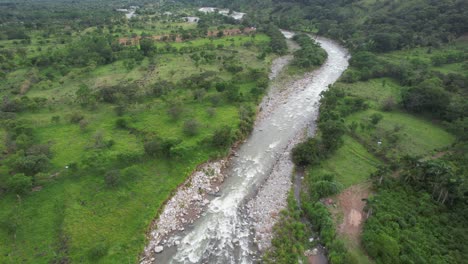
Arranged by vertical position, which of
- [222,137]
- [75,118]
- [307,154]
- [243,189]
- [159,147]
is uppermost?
[307,154]

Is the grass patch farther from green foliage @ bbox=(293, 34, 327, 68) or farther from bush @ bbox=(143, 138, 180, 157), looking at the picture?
bush @ bbox=(143, 138, 180, 157)

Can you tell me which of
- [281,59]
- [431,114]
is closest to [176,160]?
[431,114]

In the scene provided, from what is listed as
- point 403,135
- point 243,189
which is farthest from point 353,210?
point 403,135

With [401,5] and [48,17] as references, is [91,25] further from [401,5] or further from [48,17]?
[401,5]

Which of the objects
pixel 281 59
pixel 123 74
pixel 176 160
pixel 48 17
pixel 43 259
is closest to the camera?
pixel 43 259

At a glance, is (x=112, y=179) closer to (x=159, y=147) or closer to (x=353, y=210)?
(x=159, y=147)

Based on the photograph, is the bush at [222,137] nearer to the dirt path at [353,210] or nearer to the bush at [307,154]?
the bush at [307,154]

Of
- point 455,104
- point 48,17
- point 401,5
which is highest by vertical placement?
point 401,5

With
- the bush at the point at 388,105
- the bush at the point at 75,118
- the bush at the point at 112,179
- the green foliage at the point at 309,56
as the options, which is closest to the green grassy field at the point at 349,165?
the bush at the point at 388,105
